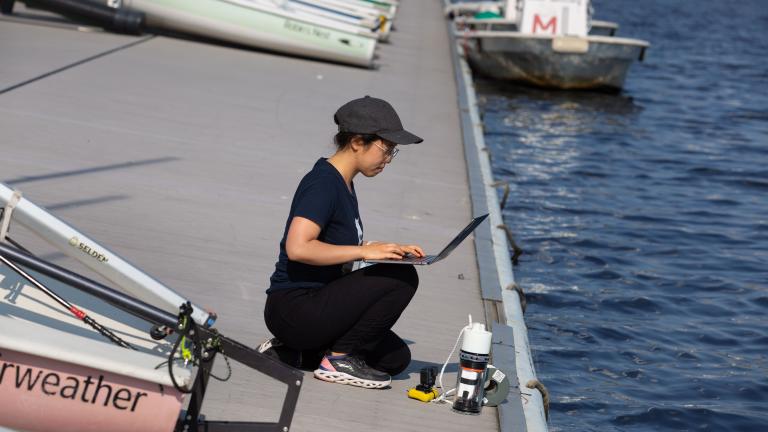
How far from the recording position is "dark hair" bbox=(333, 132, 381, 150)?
536 cm

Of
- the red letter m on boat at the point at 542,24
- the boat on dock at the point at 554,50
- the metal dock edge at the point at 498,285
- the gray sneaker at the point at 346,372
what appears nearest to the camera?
the gray sneaker at the point at 346,372

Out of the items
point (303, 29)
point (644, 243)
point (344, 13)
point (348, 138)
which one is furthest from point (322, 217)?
point (344, 13)

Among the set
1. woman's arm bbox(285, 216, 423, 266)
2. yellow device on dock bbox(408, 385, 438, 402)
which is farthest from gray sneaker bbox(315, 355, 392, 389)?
woman's arm bbox(285, 216, 423, 266)

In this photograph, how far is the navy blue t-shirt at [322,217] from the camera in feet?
17.2

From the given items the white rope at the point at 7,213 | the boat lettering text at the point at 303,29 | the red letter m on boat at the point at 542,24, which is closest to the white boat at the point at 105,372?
the white rope at the point at 7,213

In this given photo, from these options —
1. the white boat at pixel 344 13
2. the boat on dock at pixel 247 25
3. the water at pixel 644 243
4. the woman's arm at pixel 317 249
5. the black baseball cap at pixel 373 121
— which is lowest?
the water at pixel 644 243

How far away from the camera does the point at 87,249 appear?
16.6ft

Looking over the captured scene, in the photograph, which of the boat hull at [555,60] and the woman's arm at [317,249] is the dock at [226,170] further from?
the boat hull at [555,60]

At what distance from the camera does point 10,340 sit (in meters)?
4.30

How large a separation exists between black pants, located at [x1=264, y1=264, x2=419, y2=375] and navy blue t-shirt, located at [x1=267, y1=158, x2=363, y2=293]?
0.06m

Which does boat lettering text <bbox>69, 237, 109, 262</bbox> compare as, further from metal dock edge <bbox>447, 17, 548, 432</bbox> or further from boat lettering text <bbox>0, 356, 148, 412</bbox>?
metal dock edge <bbox>447, 17, 548, 432</bbox>

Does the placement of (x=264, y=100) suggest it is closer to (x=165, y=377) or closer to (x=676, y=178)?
(x=676, y=178)

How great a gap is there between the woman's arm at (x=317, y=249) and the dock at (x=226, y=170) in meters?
0.69

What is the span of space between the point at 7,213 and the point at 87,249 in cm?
34
